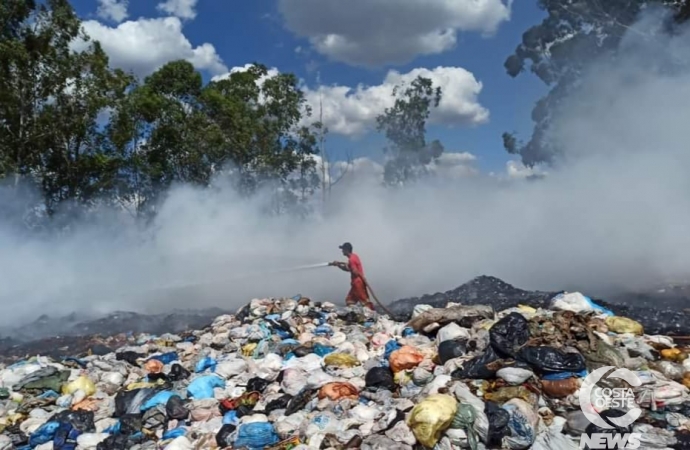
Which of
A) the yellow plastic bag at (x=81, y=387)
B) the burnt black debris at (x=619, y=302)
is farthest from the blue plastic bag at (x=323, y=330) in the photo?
the yellow plastic bag at (x=81, y=387)

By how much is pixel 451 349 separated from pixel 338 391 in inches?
46.4

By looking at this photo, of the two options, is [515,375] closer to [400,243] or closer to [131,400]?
[131,400]

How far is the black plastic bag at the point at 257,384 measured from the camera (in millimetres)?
4859

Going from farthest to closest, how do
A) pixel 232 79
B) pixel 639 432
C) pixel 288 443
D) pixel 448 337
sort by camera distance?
pixel 232 79
pixel 448 337
pixel 288 443
pixel 639 432

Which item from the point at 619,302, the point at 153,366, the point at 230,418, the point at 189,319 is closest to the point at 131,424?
the point at 230,418

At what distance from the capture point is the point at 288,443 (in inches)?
149

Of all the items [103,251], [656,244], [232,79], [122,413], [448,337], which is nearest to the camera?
[122,413]

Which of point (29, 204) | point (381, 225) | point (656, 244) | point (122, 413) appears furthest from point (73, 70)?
Answer: point (656, 244)

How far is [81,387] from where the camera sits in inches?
206

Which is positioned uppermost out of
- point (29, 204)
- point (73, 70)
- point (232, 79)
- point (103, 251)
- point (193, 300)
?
point (232, 79)

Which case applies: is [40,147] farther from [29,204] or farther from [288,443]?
[288,443]

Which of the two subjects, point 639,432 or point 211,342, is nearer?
point 639,432

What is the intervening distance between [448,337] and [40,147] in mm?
14957

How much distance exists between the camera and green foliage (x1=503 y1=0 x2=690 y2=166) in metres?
21.9
